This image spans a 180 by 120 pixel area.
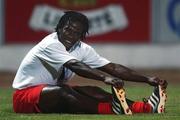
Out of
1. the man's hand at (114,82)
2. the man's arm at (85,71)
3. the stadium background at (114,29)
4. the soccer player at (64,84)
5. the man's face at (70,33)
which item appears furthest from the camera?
the stadium background at (114,29)

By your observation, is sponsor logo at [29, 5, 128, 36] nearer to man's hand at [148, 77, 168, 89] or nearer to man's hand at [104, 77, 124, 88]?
man's hand at [148, 77, 168, 89]

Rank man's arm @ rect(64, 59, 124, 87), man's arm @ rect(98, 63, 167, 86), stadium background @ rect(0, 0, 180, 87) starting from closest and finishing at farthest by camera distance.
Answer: man's arm @ rect(64, 59, 124, 87), man's arm @ rect(98, 63, 167, 86), stadium background @ rect(0, 0, 180, 87)

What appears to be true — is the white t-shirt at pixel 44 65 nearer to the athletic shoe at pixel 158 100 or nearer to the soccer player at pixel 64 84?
the soccer player at pixel 64 84

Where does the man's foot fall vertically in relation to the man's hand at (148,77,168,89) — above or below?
below

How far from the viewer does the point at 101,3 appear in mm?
19594

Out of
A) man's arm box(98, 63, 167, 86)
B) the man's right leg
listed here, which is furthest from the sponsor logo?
the man's right leg

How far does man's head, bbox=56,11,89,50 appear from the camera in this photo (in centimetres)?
850

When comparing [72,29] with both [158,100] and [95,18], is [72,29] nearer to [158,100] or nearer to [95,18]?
[158,100]

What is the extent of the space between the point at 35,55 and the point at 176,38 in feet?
36.5

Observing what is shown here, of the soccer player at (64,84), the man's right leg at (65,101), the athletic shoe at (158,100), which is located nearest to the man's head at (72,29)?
the soccer player at (64,84)

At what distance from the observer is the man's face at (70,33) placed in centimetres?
849

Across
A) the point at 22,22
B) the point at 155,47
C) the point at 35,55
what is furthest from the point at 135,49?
the point at 35,55

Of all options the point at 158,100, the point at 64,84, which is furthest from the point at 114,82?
the point at 64,84

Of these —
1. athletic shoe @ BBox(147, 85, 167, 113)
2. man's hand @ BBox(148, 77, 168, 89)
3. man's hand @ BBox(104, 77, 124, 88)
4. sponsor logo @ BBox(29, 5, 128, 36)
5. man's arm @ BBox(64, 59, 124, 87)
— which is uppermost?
sponsor logo @ BBox(29, 5, 128, 36)
